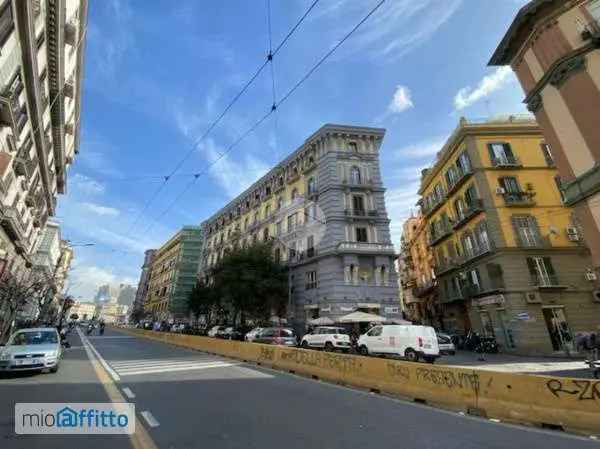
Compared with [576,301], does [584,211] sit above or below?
above

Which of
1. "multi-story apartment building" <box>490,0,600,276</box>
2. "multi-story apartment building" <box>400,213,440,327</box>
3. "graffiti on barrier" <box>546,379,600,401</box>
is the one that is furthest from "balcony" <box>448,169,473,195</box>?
"graffiti on barrier" <box>546,379,600,401</box>

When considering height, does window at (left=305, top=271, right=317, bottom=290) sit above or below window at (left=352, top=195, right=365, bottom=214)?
below

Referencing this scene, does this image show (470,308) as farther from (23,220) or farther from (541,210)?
(23,220)

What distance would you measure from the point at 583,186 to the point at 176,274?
77.3 meters

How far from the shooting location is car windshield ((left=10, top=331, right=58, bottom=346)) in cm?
1197

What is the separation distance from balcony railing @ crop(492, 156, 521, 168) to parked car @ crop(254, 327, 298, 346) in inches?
868

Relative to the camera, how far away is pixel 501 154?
27.2m

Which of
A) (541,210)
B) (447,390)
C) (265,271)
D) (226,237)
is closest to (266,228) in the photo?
(265,271)

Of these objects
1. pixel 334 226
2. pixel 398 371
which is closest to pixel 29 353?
pixel 398 371

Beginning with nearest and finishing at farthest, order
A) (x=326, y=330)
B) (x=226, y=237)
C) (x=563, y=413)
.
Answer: (x=563, y=413) → (x=326, y=330) → (x=226, y=237)

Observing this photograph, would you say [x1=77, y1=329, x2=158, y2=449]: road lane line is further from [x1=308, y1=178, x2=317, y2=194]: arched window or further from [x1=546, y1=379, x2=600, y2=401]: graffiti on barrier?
[x1=308, y1=178, x2=317, y2=194]: arched window

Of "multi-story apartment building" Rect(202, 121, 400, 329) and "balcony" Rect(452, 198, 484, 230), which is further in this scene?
"multi-story apartment building" Rect(202, 121, 400, 329)

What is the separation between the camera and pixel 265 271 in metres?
33.5

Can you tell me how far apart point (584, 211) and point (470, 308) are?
16118mm
